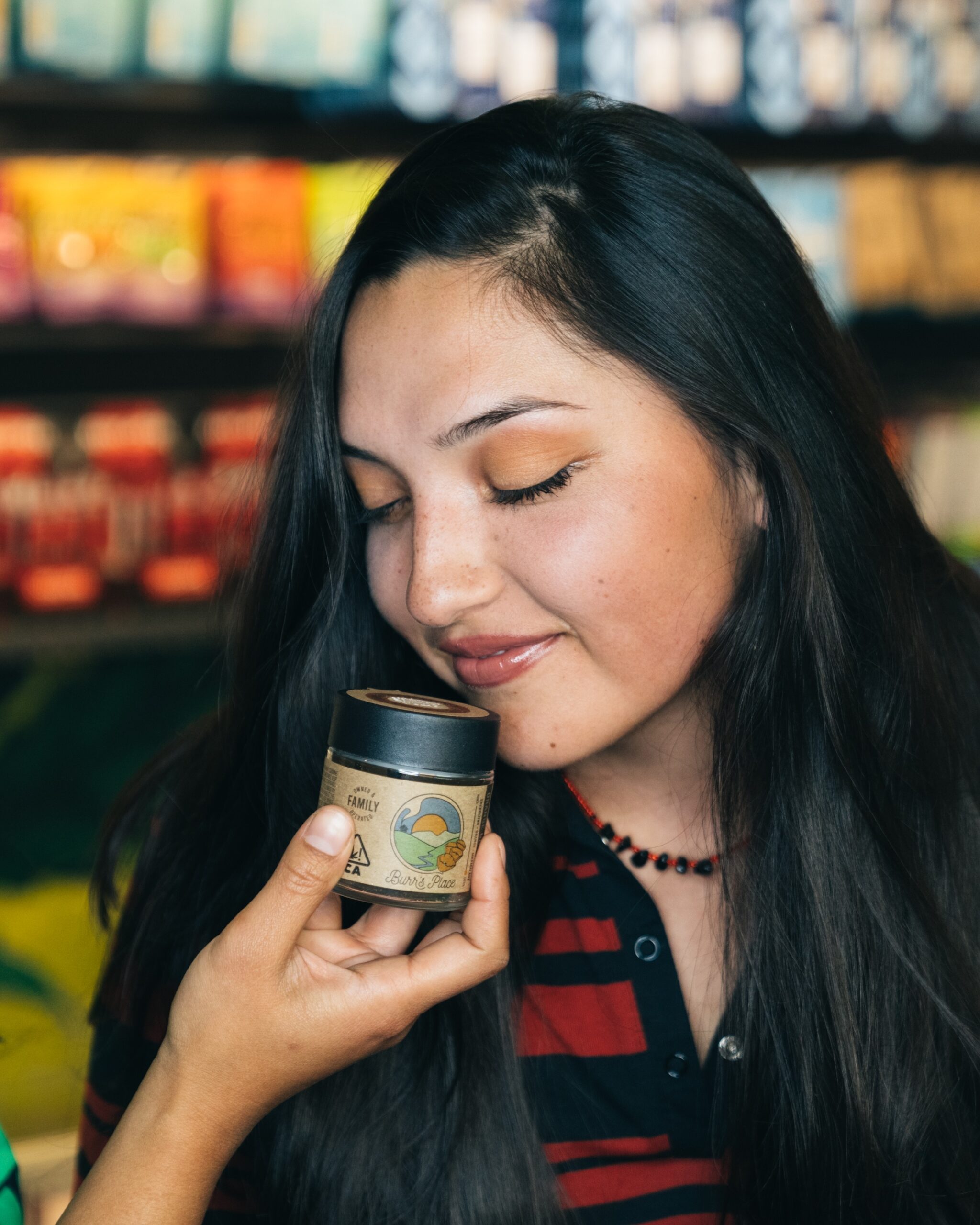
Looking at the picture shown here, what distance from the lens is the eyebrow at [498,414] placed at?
105cm

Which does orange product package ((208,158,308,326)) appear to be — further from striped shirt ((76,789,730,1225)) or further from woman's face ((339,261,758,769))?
striped shirt ((76,789,730,1225))

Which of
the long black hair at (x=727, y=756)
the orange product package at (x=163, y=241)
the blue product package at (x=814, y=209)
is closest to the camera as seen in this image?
the long black hair at (x=727, y=756)

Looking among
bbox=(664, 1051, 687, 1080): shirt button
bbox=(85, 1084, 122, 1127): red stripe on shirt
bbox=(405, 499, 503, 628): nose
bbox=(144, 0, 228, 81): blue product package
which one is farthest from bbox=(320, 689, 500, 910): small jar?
bbox=(144, 0, 228, 81): blue product package

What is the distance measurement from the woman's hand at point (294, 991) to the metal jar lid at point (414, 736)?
0.21ft

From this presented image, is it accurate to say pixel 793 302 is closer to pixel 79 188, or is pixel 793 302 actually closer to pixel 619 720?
pixel 619 720

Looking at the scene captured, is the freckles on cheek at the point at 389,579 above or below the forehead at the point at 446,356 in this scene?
below

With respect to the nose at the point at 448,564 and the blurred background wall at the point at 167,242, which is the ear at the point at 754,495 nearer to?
the nose at the point at 448,564

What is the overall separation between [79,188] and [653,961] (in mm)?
1905

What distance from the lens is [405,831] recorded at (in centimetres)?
95

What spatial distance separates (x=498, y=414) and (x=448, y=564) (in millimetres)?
135

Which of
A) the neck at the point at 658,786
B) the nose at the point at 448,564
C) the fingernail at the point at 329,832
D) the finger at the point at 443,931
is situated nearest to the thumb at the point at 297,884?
the fingernail at the point at 329,832

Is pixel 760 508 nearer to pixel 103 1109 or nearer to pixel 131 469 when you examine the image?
pixel 103 1109

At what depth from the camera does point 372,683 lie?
1.37 meters

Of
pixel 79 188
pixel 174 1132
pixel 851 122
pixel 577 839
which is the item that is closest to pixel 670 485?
pixel 577 839
